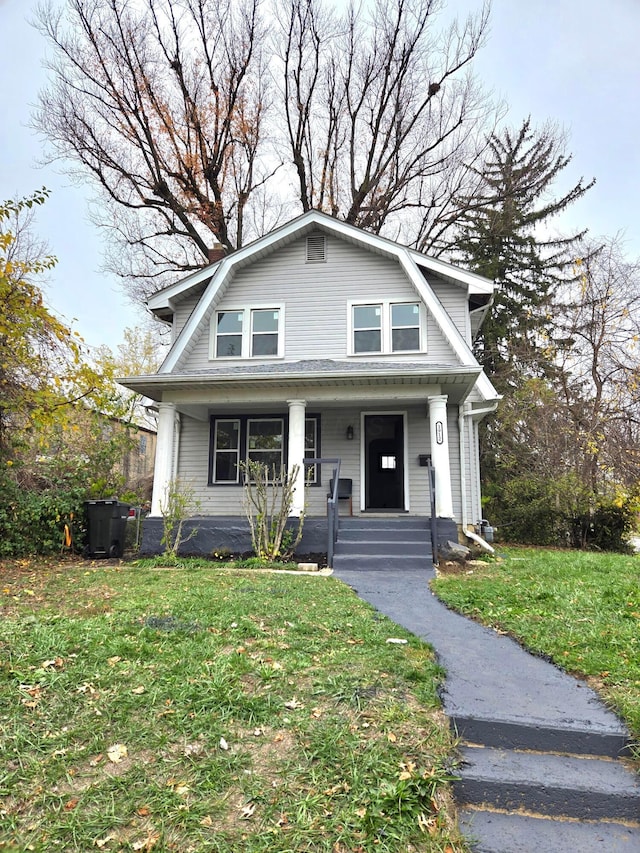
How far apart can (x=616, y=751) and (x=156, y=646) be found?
10.0ft

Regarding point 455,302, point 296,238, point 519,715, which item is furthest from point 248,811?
point 296,238

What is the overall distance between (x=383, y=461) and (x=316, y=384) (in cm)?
288

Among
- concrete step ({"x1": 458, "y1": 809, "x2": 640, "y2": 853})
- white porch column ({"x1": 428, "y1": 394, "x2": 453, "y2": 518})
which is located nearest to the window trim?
white porch column ({"x1": 428, "y1": 394, "x2": 453, "y2": 518})

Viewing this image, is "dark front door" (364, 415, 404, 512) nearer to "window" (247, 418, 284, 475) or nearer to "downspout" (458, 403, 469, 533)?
"downspout" (458, 403, 469, 533)

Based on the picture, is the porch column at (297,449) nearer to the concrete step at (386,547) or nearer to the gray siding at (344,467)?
the concrete step at (386,547)

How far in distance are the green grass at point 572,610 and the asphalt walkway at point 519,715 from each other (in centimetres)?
15

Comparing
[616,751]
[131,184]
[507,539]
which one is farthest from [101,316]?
[616,751]

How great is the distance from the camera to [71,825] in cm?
216

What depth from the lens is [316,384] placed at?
9.37 m

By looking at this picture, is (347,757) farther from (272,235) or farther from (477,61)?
(477,61)

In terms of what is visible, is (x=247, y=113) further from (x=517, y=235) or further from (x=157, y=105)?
(x=517, y=235)

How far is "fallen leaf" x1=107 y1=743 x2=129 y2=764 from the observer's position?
2546mm

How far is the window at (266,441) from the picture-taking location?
1139 cm

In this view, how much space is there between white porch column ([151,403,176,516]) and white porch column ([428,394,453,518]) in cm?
498
